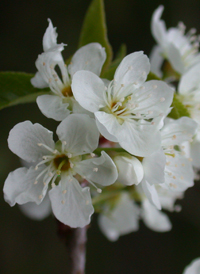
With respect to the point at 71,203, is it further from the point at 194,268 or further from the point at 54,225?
the point at 54,225

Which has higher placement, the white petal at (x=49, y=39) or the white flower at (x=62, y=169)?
the white petal at (x=49, y=39)

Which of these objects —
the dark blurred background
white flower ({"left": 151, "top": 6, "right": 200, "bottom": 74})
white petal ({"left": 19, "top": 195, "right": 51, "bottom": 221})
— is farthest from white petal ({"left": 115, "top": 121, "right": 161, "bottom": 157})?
the dark blurred background

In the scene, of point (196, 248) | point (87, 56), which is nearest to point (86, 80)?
point (87, 56)

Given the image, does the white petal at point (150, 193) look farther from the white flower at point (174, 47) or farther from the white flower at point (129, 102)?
the white flower at point (174, 47)

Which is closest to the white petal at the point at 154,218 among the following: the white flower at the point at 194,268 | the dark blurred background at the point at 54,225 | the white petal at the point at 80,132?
the white flower at the point at 194,268

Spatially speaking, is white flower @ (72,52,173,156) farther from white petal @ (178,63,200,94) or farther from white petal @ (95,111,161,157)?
white petal @ (178,63,200,94)

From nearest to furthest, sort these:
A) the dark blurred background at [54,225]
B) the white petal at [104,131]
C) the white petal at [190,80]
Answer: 1. the white petal at [104,131]
2. the white petal at [190,80]
3. the dark blurred background at [54,225]

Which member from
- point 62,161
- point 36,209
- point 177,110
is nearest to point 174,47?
point 177,110
